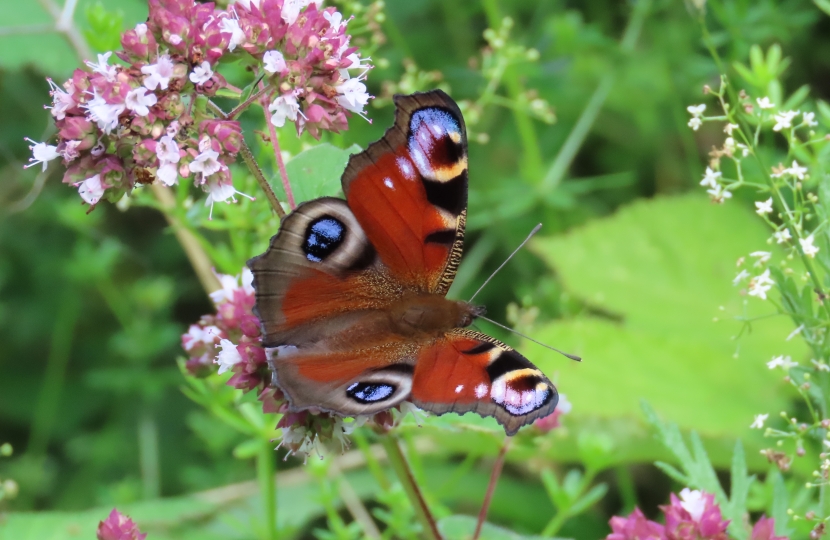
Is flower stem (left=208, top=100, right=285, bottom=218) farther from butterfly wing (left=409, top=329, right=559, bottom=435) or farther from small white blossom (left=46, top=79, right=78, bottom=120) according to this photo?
butterfly wing (left=409, top=329, right=559, bottom=435)

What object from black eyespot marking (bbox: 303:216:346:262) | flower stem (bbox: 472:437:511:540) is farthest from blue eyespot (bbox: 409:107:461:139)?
flower stem (bbox: 472:437:511:540)

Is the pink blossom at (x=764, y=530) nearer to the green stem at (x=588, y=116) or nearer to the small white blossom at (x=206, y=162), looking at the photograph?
the small white blossom at (x=206, y=162)

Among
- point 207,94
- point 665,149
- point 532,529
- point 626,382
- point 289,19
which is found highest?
point 665,149

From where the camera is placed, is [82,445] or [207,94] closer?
[207,94]

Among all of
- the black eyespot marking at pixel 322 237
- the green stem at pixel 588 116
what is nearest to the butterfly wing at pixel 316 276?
the black eyespot marking at pixel 322 237

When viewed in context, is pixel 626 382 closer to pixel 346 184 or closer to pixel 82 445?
pixel 346 184

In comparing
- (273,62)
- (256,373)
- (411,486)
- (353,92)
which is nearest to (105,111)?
(273,62)

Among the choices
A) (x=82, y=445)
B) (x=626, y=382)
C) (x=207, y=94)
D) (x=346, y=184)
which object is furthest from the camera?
(x=82, y=445)

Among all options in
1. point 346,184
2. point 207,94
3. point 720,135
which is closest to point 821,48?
point 720,135
